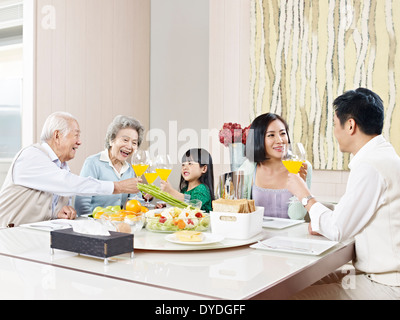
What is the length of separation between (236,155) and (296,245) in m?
0.73

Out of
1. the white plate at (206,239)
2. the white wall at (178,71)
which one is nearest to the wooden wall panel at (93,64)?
the white wall at (178,71)

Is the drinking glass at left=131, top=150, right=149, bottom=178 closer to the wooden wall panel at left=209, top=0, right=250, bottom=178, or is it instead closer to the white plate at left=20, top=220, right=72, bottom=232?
the white plate at left=20, top=220, right=72, bottom=232

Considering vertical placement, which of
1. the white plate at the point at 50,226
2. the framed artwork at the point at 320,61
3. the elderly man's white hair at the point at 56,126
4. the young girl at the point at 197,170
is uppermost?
the framed artwork at the point at 320,61

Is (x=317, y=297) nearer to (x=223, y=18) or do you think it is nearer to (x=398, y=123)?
(x=398, y=123)

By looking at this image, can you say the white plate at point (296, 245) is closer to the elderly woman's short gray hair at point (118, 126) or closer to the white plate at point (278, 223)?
the white plate at point (278, 223)

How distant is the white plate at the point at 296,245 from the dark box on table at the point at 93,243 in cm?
43

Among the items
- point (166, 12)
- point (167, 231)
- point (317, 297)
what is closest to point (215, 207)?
point (167, 231)

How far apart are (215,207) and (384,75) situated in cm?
244

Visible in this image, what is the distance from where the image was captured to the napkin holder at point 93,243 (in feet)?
4.25

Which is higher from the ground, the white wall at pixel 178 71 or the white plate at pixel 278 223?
the white wall at pixel 178 71

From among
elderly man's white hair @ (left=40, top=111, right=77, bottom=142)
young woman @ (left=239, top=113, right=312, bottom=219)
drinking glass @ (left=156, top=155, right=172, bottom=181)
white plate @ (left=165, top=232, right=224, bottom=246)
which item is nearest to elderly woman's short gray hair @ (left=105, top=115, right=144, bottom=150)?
elderly man's white hair @ (left=40, top=111, right=77, bottom=142)

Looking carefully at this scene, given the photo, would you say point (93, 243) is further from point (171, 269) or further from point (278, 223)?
point (278, 223)

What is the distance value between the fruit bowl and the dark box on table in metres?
0.36
